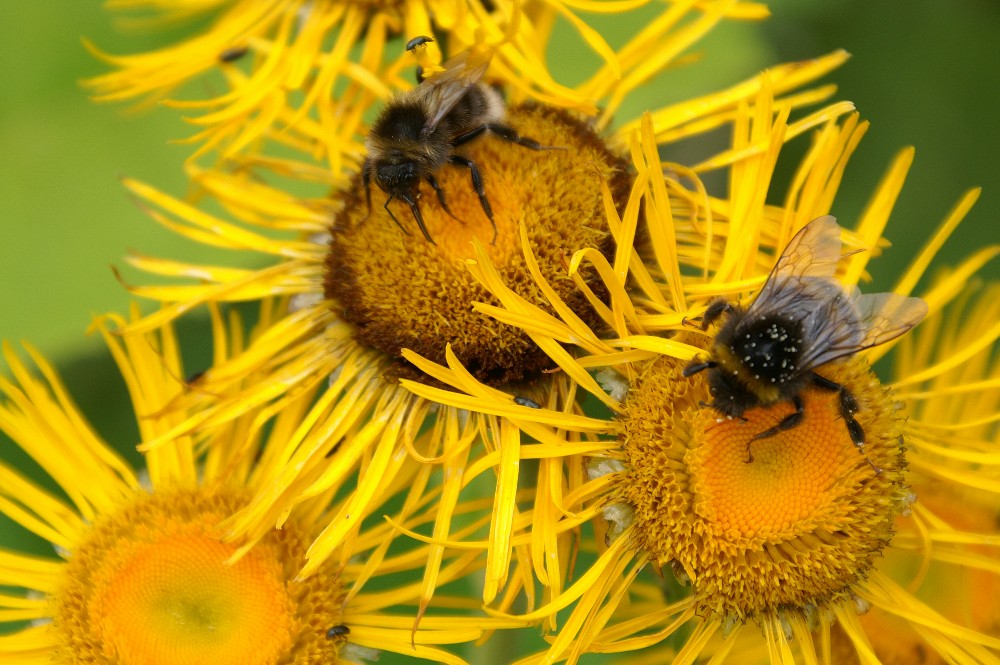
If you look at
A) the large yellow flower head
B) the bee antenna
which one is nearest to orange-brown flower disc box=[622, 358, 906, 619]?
the large yellow flower head

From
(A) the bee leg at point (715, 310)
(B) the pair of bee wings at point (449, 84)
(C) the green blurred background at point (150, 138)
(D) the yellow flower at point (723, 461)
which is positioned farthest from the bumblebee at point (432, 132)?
(C) the green blurred background at point (150, 138)

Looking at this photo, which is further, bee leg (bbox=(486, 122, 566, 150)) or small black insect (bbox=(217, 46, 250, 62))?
small black insect (bbox=(217, 46, 250, 62))

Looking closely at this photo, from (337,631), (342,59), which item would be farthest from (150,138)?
(337,631)

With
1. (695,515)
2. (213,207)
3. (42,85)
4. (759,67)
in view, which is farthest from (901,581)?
(42,85)

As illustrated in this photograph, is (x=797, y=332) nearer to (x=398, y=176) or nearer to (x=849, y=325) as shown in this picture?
(x=849, y=325)

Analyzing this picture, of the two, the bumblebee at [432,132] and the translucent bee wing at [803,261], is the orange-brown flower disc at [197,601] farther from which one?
the translucent bee wing at [803,261]

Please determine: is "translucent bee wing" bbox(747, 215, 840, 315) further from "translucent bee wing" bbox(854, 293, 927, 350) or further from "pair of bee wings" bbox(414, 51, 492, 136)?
"pair of bee wings" bbox(414, 51, 492, 136)

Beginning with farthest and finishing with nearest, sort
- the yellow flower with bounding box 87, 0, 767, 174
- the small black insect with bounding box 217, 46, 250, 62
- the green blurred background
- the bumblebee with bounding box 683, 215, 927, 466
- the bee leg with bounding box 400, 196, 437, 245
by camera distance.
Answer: the green blurred background
the small black insect with bounding box 217, 46, 250, 62
the yellow flower with bounding box 87, 0, 767, 174
the bee leg with bounding box 400, 196, 437, 245
the bumblebee with bounding box 683, 215, 927, 466
